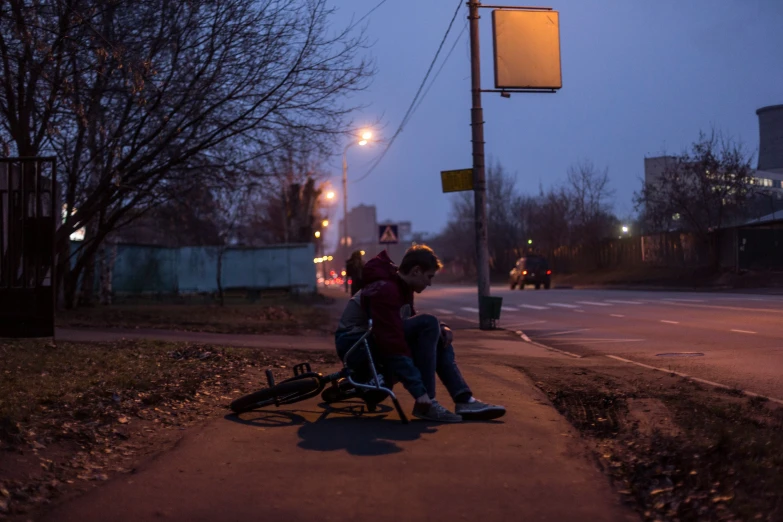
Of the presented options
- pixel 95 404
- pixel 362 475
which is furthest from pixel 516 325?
pixel 362 475

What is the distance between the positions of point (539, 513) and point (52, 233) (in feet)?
20.0

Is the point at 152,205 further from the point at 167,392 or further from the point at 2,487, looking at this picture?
the point at 2,487

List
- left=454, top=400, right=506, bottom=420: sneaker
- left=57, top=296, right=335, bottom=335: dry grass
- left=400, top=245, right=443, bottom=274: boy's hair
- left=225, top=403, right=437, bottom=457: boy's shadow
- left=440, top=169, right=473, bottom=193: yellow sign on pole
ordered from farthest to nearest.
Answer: left=440, top=169, right=473, bottom=193: yellow sign on pole → left=57, top=296, right=335, bottom=335: dry grass → left=400, top=245, right=443, bottom=274: boy's hair → left=454, top=400, right=506, bottom=420: sneaker → left=225, top=403, right=437, bottom=457: boy's shadow

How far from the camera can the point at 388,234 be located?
1117 inches

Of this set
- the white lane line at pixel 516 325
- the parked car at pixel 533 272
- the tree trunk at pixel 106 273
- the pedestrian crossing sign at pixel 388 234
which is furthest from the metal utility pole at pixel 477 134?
the parked car at pixel 533 272

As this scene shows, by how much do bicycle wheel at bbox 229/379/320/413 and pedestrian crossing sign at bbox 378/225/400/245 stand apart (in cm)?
2165

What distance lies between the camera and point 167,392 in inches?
278

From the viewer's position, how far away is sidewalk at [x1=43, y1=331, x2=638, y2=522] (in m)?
4.05

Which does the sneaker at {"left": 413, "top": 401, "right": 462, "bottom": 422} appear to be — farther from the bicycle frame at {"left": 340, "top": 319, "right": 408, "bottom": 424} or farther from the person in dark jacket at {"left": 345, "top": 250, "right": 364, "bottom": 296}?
the person in dark jacket at {"left": 345, "top": 250, "right": 364, "bottom": 296}

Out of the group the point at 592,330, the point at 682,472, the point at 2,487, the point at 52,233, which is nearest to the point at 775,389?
the point at 682,472

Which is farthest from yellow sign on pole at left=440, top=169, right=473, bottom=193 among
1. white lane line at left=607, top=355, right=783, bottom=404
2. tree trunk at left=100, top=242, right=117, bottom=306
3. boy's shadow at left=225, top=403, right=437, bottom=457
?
tree trunk at left=100, top=242, right=117, bottom=306

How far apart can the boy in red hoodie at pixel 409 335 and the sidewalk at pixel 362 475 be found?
7.6 inches

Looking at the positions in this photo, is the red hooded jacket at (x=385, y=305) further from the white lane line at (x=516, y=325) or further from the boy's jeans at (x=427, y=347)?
the white lane line at (x=516, y=325)

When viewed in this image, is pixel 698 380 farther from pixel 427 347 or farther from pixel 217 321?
pixel 217 321
